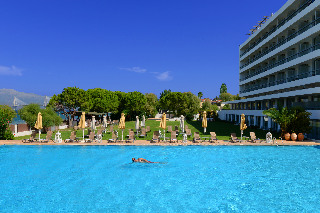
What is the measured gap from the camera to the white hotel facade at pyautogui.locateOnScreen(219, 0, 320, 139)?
86.8 ft

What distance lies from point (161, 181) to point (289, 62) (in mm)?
27002

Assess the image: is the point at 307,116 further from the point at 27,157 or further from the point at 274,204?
the point at 27,157

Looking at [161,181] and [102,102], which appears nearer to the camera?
[161,181]

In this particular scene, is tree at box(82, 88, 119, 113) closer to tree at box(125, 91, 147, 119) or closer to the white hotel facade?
tree at box(125, 91, 147, 119)

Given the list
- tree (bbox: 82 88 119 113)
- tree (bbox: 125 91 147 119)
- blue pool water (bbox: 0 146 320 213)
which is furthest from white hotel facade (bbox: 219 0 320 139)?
tree (bbox: 82 88 119 113)

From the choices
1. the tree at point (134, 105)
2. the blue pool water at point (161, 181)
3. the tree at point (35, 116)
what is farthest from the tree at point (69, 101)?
the blue pool water at point (161, 181)

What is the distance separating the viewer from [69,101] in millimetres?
45094

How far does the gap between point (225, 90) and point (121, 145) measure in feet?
474

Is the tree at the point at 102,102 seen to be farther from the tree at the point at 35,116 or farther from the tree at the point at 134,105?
the tree at the point at 35,116

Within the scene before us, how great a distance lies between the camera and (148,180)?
12.3 meters

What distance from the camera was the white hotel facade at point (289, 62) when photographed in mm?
26469

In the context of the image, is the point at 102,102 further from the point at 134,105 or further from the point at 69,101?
the point at 69,101

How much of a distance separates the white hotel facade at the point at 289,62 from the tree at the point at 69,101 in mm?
29420

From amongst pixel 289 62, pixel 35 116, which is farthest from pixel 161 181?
pixel 289 62
